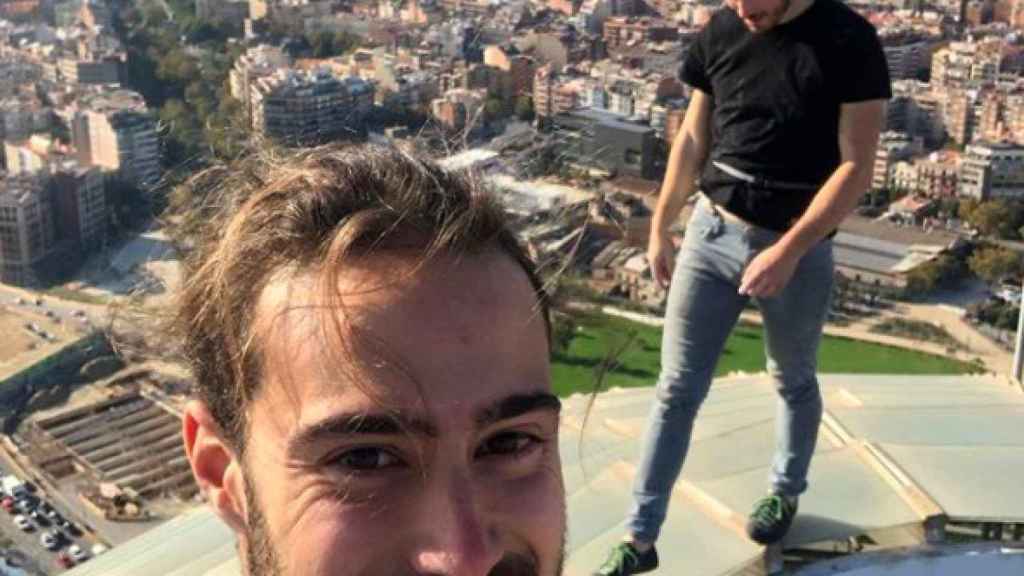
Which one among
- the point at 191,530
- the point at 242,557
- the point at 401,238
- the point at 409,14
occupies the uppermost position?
the point at 401,238

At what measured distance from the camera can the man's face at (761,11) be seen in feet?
3.61

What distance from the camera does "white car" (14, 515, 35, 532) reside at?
611cm

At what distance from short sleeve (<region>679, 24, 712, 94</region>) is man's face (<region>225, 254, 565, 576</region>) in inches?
28.9

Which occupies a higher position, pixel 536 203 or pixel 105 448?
pixel 536 203

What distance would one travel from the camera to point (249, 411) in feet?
1.65

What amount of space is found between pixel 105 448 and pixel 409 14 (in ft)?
46.2

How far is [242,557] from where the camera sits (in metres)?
0.52

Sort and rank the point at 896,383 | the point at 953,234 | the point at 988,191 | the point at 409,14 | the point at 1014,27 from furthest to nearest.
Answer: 1. the point at 409,14
2. the point at 1014,27
3. the point at 988,191
4. the point at 953,234
5. the point at 896,383

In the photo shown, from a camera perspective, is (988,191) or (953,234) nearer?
(953,234)

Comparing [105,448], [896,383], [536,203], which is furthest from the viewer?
[105,448]

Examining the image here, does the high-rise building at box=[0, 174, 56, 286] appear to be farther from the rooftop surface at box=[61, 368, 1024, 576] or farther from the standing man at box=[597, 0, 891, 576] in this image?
the standing man at box=[597, 0, 891, 576]

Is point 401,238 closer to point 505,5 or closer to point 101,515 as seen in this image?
point 101,515

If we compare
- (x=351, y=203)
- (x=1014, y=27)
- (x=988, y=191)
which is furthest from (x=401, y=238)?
(x=1014, y=27)

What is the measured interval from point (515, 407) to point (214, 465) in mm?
127
